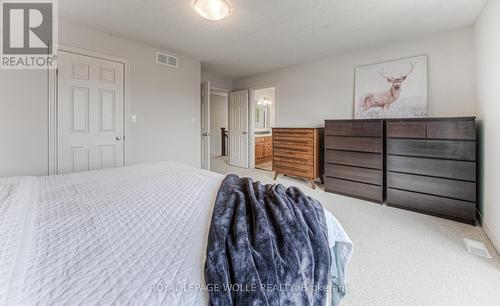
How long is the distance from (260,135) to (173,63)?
10.6ft

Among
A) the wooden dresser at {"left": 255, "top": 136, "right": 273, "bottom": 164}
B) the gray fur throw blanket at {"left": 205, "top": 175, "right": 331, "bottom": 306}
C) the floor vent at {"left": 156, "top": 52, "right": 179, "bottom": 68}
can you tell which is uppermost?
the floor vent at {"left": 156, "top": 52, "right": 179, "bottom": 68}

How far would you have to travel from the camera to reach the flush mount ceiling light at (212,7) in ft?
7.24

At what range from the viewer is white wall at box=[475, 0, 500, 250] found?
205 cm

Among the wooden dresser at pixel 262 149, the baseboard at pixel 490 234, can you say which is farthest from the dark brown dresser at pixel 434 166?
the wooden dresser at pixel 262 149

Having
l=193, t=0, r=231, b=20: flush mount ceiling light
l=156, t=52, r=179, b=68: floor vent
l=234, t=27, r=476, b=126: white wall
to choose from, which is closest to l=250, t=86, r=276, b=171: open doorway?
l=234, t=27, r=476, b=126: white wall

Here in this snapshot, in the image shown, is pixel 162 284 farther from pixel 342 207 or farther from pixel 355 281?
pixel 342 207

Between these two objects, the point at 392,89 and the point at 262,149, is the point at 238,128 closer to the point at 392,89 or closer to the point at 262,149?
the point at 262,149

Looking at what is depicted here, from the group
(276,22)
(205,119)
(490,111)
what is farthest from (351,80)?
(205,119)

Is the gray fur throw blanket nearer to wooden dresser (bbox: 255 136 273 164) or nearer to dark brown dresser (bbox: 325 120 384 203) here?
dark brown dresser (bbox: 325 120 384 203)

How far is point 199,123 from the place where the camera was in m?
4.35

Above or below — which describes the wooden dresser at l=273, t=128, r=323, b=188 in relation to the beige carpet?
above

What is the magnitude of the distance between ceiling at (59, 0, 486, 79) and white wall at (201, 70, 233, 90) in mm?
1343

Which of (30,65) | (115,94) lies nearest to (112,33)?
(115,94)

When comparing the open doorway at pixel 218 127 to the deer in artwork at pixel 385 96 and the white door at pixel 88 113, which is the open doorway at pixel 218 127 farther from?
the deer in artwork at pixel 385 96
